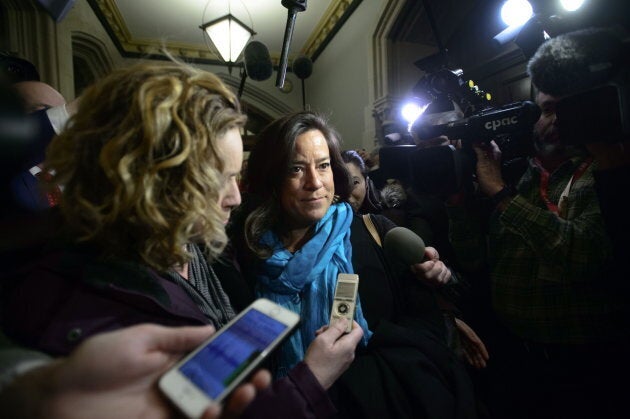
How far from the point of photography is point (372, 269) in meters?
1.08

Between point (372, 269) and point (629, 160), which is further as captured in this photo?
point (372, 269)

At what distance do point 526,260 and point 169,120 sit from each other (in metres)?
1.19

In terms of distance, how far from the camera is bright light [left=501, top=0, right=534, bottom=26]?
4.83ft

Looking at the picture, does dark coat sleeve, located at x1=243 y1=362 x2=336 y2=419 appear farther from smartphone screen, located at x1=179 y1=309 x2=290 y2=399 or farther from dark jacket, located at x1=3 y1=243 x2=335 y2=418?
smartphone screen, located at x1=179 y1=309 x2=290 y2=399

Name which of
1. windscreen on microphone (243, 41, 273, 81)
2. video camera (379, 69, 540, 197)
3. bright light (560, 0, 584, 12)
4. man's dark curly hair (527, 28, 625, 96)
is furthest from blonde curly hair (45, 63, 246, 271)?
windscreen on microphone (243, 41, 273, 81)

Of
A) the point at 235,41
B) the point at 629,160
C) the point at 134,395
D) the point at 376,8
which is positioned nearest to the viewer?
the point at 134,395

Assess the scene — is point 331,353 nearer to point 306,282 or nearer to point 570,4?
point 306,282

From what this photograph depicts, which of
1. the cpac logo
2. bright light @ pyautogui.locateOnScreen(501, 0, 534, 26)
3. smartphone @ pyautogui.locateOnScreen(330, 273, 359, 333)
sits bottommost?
smartphone @ pyautogui.locateOnScreen(330, 273, 359, 333)

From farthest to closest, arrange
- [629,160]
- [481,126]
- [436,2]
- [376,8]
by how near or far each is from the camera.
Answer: [376,8] → [436,2] → [481,126] → [629,160]

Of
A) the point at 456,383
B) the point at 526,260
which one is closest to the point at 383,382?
the point at 456,383

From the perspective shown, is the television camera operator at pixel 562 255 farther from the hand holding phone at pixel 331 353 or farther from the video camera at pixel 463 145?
the hand holding phone at pixel 331 353

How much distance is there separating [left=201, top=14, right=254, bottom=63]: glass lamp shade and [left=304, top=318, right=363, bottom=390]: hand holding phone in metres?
2.96

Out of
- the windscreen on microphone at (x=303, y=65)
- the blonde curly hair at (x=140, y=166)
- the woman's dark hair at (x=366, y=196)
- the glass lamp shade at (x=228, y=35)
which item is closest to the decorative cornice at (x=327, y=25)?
the windscreen on microphone at (x=303, y=65)

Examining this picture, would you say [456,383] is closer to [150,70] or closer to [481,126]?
[481,126]
